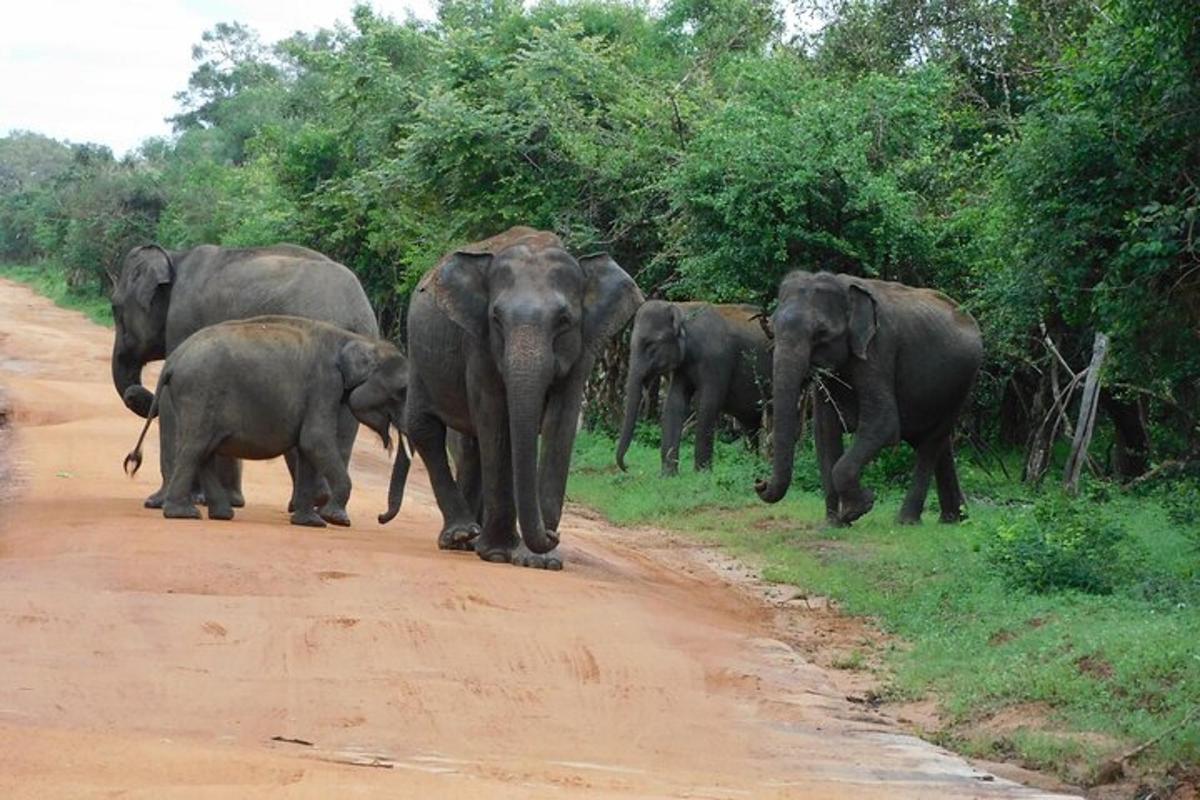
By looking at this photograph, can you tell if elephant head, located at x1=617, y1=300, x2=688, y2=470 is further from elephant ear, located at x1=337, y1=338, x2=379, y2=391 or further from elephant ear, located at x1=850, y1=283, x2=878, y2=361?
elephant ear, located at x1=337, y1=338, x2=379, y2=391

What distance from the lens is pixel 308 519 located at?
46.8 feet

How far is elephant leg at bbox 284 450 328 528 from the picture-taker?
1427 cm

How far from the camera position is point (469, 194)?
2686cm

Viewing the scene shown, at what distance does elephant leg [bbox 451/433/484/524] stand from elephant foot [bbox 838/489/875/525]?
3.91 m

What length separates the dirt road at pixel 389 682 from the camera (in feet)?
21.0

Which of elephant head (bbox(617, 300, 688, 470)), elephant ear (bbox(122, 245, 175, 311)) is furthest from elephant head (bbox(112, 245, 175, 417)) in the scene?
elephant head (bbox(617, 300, 688, 470))

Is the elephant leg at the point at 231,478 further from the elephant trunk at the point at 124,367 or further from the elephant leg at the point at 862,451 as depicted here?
the elephant leg at the point at 862,451

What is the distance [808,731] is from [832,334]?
8.37 m

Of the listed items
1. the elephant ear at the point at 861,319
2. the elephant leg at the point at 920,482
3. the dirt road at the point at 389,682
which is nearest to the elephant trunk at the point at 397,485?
the dirt road at the point at 389,682

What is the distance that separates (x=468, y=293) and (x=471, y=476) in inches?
70.2

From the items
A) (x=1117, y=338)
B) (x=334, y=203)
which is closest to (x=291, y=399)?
(x=1117, y=338)

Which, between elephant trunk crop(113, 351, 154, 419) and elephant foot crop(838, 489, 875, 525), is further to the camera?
elephant trunk crop(113, 351, 154, 419)

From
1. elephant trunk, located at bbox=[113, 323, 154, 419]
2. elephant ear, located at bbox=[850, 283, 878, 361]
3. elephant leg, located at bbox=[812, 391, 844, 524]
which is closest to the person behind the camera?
elephant ear, located at bbox=[850, 283, 878, 361]

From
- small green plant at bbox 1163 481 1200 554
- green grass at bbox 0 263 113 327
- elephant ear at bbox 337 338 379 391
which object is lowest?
green grass at bbox 0 263 113 327
